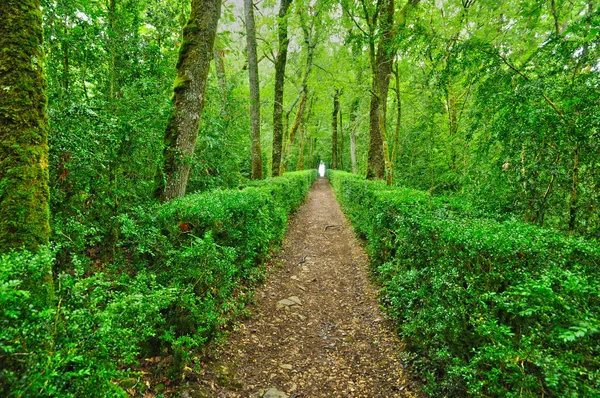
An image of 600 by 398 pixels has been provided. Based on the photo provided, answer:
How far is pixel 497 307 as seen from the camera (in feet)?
6.51

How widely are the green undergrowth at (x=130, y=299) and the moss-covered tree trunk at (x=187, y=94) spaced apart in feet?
3.22

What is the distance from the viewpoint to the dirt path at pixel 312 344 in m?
3.03

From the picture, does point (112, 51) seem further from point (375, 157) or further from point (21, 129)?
point (375, 157)

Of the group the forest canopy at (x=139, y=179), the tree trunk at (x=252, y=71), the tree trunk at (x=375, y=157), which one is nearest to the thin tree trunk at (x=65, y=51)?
the forest canopy at (x=139, y=179)

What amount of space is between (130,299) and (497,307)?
2533mm

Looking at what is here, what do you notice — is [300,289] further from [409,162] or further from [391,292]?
[409,162]

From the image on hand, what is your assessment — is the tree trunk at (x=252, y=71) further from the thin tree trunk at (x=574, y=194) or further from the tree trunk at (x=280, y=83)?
the thin tree trunk at (x=574, y=194)

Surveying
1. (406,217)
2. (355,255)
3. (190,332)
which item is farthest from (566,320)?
(355,255)

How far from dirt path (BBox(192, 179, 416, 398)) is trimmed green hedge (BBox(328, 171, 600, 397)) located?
0.45 metres

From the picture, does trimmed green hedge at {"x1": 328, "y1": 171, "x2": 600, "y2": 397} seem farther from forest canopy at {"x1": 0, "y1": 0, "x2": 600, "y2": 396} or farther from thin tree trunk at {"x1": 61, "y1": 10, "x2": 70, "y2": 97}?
thin tree trunk at {"x1": 61, "y1": 10, "x2": 70, "y2": 97}

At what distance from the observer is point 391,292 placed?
4.20 metres

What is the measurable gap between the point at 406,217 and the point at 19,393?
13.4ft

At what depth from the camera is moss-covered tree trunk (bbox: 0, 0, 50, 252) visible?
6.21ft

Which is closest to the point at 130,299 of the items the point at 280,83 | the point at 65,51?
the point at 65,51
